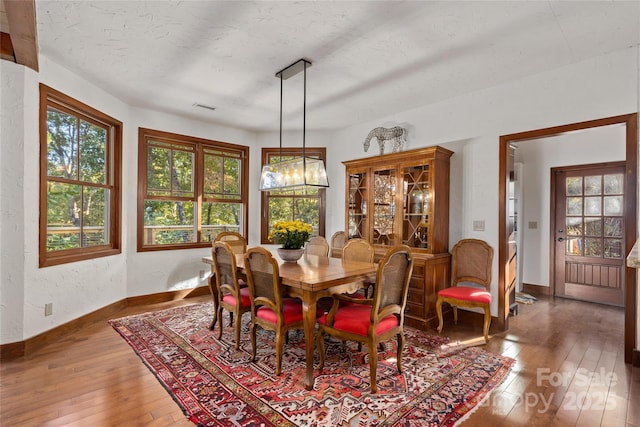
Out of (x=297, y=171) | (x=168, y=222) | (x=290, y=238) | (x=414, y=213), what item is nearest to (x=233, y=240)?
(x=168, y=222)

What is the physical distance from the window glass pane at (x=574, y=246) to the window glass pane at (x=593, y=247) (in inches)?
2.5

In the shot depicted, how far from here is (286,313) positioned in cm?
254

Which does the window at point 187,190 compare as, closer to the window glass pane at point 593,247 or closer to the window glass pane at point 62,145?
the window glass pane at point 62,145

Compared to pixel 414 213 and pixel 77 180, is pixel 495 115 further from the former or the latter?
pixel 77 180

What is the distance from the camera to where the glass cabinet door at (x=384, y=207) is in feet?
13.7

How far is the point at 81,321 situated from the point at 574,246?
6.70m

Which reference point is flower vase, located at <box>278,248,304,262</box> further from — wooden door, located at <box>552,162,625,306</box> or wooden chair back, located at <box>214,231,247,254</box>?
wooden door, located at <box>552,162,625,306</box>

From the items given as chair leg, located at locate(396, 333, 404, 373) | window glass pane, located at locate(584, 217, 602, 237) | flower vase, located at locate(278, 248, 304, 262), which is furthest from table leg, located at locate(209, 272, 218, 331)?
window glass pane, located at locate(584, 217, 602, 237)

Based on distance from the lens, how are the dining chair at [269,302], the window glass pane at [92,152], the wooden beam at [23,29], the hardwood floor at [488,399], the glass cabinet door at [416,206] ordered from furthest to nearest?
the glass cabinet door at [416,206], the window glass pane at [92,152], the dining chair at [269,302], the hardwood floor at [488,399], the wooden beam at [23,29]

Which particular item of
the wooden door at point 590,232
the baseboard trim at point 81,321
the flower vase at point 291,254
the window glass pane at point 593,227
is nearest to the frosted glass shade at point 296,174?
the flower vase at point 291,254

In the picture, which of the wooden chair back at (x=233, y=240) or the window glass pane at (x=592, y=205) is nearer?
the wooden chair back at (x=233, y=240)

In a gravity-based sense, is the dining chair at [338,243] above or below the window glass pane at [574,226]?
below

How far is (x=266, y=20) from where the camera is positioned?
2.36 metres

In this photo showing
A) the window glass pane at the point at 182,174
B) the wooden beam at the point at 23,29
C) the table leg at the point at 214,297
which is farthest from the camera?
the window glass pane at the point at 182,174
